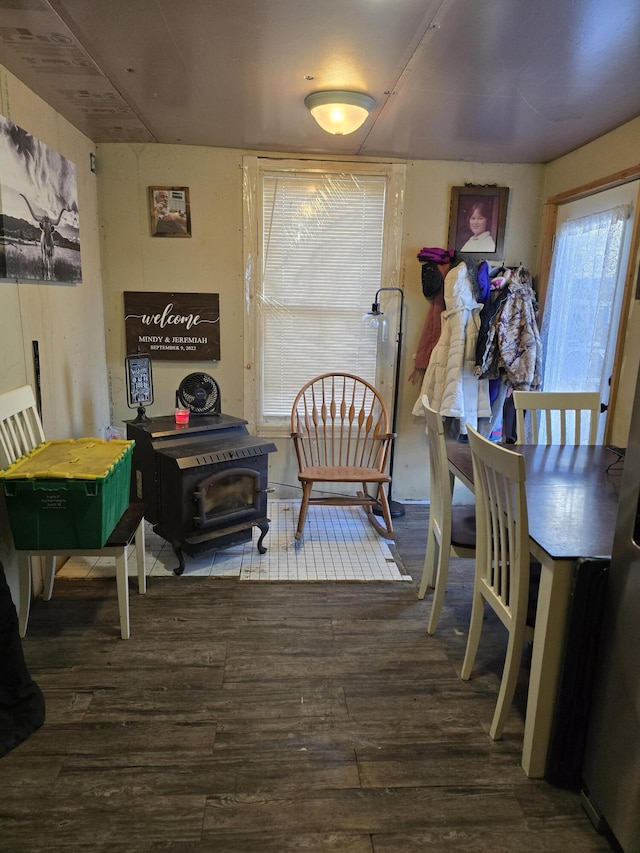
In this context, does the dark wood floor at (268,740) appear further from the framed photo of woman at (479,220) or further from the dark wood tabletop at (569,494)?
the framed photo of woman at (479,220)

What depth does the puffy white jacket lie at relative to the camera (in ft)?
10.8

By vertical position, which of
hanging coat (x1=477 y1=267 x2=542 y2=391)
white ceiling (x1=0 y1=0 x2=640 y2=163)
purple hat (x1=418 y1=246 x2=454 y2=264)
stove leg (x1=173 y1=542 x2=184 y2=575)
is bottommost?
stove leg (x1=173 y1=542 x2=184 y2=575)

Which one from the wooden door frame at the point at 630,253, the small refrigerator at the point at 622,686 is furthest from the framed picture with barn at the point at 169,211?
the small refrigerator at the point at 622,686

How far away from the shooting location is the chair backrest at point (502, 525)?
4.93ft

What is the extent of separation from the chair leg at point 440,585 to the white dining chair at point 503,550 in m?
0.26

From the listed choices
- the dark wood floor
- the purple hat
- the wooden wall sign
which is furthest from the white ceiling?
the dark wood floor

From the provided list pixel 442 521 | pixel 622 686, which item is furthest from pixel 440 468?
pixel 622 686

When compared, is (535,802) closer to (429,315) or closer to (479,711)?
(479,711)

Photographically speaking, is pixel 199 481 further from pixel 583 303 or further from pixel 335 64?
pixel 583 303

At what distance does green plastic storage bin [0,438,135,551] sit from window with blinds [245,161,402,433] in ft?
5.56

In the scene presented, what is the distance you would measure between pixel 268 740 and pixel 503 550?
950mm

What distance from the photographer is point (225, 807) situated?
1.44 m

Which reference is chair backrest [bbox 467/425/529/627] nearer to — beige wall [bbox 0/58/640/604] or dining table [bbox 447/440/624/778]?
dining table [bbox 447/440/624/778]

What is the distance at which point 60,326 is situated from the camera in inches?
106
